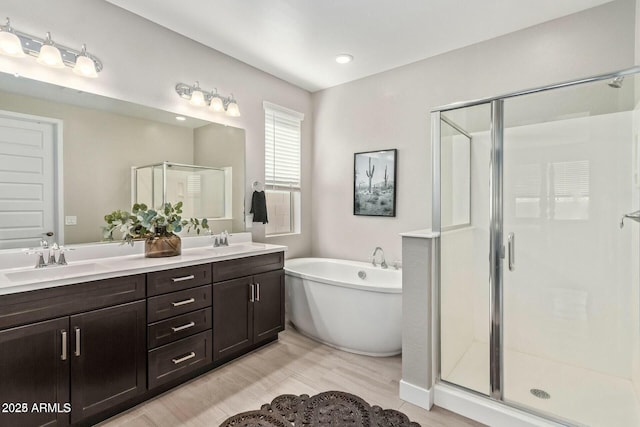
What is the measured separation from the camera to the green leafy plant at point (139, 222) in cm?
229

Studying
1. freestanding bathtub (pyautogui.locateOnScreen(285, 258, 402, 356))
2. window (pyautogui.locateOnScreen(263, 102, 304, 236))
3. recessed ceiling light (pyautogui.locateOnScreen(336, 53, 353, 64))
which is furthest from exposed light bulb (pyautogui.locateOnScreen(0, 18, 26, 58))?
freestanding bathtub (pyautogui.locateOnScreen(285, 258, 402, 356))

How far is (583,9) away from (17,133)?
4045mm

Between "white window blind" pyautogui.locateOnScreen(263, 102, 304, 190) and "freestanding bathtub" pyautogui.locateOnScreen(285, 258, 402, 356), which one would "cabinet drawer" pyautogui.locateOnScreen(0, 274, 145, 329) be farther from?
"white window blind" pyautogui.locateOnScreen(263, 102, 304, 190)

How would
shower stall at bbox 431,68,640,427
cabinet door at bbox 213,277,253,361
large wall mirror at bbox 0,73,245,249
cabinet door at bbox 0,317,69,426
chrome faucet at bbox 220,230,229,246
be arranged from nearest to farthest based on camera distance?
cabinet door at bbox 0,317,69,426
large wall mirror at bbox 0,73,245,249
shower stall at bbox 431,68,640,427
cabinet door at bbox 213,277,253,361
chrome faucet at bbox 220,230,229,246

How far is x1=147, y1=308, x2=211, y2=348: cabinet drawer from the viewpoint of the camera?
2.04 meters

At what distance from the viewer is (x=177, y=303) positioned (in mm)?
2156

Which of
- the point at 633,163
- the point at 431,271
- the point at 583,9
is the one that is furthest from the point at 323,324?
the point at 583,9

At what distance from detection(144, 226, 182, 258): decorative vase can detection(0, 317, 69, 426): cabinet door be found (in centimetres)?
74

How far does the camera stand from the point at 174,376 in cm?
213

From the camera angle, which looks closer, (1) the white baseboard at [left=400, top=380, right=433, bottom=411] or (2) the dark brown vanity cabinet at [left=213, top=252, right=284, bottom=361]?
(1) the white baseboard at [left=400, top=380, right=433, bottom=411]

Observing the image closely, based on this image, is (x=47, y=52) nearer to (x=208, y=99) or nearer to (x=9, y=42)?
(x=9, y=42)

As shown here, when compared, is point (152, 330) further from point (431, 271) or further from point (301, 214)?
point (301, 214)

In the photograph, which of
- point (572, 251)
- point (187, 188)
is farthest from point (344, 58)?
point (572, 251)

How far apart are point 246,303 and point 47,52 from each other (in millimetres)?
2205
